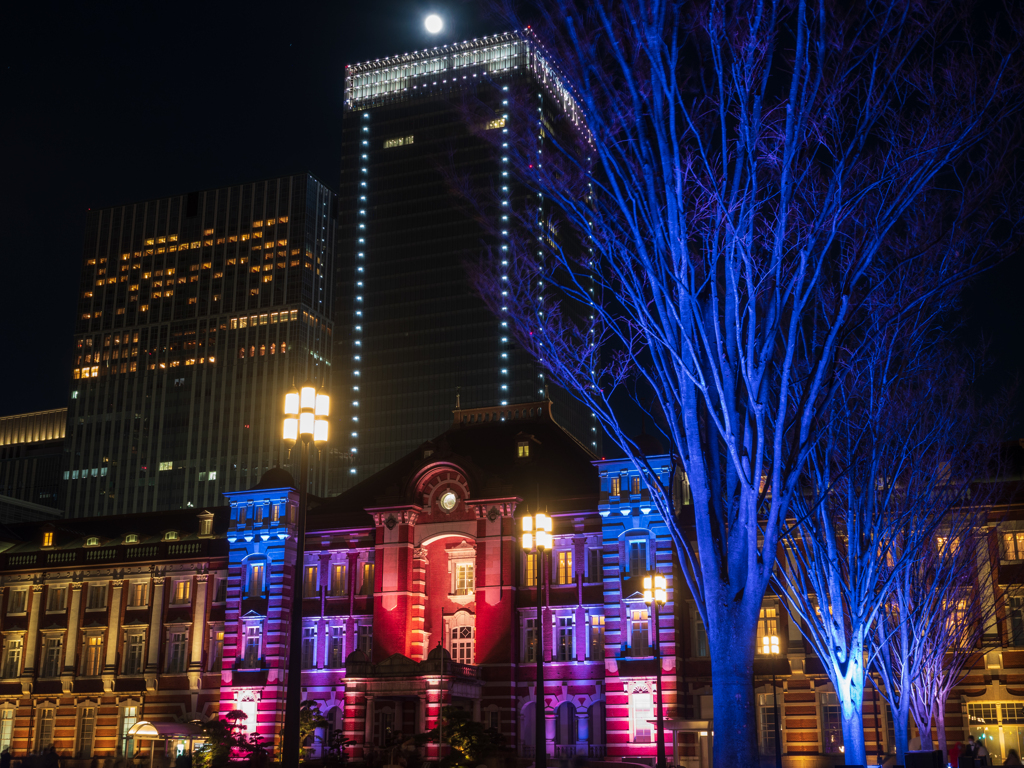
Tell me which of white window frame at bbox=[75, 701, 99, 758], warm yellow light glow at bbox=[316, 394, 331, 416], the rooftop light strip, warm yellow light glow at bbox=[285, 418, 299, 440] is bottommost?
white window frame at bbox=[75, 701, 99, 758]

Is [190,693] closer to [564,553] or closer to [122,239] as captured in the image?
[564,553]

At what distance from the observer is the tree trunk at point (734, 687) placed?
1473 centimetres

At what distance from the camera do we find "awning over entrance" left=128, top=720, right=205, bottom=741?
4509 cm

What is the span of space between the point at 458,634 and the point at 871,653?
24.2 metres

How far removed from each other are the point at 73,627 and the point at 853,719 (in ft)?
151

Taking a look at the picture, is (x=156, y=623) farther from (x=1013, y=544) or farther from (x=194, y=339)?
(x=194, y=339)

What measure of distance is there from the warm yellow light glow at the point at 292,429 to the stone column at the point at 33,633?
47.4 meters

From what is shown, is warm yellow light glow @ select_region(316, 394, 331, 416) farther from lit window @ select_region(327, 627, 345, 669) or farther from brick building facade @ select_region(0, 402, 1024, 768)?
lit window @ select_region(327, 627, 345, 669)

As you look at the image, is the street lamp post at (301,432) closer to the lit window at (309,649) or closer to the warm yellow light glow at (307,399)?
the warm yellow light glow at (307,399)

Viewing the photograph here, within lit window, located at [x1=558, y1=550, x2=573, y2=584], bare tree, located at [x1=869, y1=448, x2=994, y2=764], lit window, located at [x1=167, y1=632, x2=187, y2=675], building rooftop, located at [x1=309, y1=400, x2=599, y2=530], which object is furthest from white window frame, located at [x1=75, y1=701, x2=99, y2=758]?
bare tree, located at [x1=869, y1=448, x2=994, y2=764]

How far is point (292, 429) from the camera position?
17.3m

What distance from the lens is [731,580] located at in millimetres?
15148

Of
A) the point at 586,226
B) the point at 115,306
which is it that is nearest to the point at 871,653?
the point at 586,226

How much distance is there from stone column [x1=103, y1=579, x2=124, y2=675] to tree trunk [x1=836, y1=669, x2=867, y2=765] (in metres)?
42.5
